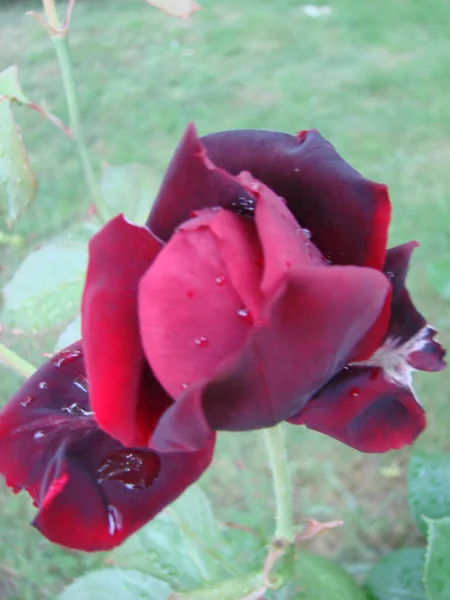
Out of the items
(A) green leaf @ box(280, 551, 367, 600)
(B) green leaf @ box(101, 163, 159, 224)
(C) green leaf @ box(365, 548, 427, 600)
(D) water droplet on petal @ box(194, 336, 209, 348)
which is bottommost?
(C) green leaf @ box(365, 548, 427, 600)

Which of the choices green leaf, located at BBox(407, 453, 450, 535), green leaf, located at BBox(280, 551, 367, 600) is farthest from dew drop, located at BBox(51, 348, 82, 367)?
green leaf, located at BBox(407, 453, 450, 535)

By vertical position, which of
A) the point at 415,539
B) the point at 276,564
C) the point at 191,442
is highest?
the point at 191,442

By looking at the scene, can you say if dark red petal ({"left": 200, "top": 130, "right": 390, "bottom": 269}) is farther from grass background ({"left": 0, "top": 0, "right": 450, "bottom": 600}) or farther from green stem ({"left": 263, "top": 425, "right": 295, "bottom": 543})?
grass background ({"left": 0, "top": 0, "right": 450, "bottom": 600})

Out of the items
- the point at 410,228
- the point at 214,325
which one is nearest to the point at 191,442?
the point at 214,325

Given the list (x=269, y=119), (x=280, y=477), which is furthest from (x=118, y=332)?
(x=269, y=119)

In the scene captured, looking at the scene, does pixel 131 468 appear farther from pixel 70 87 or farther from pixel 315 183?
pixel 70 87

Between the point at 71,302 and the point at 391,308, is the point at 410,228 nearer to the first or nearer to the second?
the point at 71,302

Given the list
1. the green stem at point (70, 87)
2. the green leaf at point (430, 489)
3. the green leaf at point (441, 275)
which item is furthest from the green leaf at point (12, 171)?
the green leaf at point (441, 275)
